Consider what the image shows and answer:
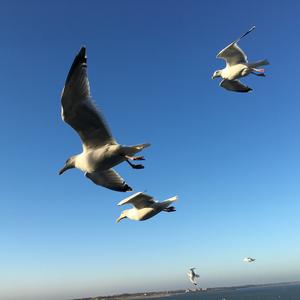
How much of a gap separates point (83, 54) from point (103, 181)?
481cm

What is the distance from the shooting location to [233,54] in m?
18.4

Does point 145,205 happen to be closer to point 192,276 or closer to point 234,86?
point 234,86

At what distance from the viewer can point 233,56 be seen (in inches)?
725

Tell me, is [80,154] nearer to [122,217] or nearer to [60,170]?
[60,170]

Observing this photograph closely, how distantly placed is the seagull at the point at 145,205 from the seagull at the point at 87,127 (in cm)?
273

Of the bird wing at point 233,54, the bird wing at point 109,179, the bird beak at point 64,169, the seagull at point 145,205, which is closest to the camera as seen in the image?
the bird beak at point 64,169

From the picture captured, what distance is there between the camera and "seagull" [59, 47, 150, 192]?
1123 centimetres

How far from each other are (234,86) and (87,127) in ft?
26.1

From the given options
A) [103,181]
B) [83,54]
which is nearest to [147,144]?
[83,54]

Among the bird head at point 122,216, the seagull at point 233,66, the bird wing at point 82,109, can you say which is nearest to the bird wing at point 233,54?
the seagull at point 233,66

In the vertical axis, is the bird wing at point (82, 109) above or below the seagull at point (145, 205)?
above

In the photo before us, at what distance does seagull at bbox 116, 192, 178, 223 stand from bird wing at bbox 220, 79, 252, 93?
18.2 feet

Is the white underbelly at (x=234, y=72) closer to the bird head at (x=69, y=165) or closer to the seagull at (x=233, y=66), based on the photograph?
the seagull at (x=233, y=66)

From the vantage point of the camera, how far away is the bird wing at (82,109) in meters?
11.2
